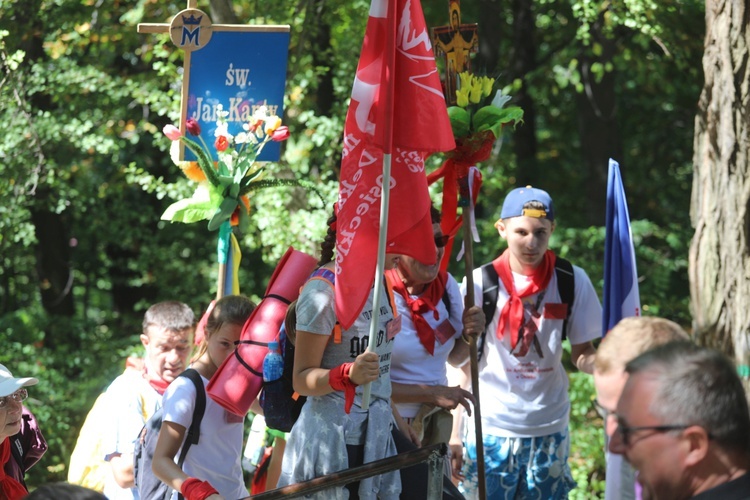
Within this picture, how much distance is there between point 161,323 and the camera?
447cm

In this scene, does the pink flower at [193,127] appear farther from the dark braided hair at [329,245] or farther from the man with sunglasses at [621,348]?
the man with sunglasses at [621,348]

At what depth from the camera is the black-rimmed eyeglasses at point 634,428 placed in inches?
82.8

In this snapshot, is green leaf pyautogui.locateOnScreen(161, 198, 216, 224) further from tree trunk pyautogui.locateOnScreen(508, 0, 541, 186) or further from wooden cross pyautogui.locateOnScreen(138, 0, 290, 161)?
tree trunk pyautogui.locateOnScreen(508, 0, 541, 186)

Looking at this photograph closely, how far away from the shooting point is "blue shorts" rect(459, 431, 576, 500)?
4.89m

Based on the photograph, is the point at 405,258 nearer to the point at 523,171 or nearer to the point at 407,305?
the point at 407,305

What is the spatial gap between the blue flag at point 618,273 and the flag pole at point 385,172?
2.97ft

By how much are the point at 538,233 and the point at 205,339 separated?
1.81 meters

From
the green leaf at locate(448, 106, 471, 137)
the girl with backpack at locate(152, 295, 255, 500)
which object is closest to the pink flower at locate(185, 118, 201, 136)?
the girl with backpack at locate(152, 295, 255, 500)

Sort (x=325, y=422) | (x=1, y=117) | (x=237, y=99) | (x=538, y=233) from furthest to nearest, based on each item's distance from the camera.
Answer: (x=1, y=117) → (x=237, y=99) → (x=538, y=233) → (x=325, y=422)

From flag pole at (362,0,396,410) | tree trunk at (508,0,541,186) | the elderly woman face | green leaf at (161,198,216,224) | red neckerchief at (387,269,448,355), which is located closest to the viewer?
flag pole at (362,0,396,410)

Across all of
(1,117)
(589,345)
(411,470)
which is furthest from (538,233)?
(1,117)

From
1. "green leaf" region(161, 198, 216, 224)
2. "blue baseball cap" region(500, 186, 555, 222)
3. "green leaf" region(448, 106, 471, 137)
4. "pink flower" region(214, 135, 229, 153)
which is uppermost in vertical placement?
"green leaf" region(448, 106, 471, 137)

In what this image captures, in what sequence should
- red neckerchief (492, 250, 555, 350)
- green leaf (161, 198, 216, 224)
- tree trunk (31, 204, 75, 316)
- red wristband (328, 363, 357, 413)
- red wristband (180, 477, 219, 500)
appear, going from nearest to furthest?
red wristband (180, 477, 219, 500) → red wristband (328, 363, 357, 413) → red neckerchief (492, 250, 555, 350) → green leaf (161, 198, 216, 224) → tree trunk (31, 204, 75, 316)

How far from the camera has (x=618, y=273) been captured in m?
3.86
